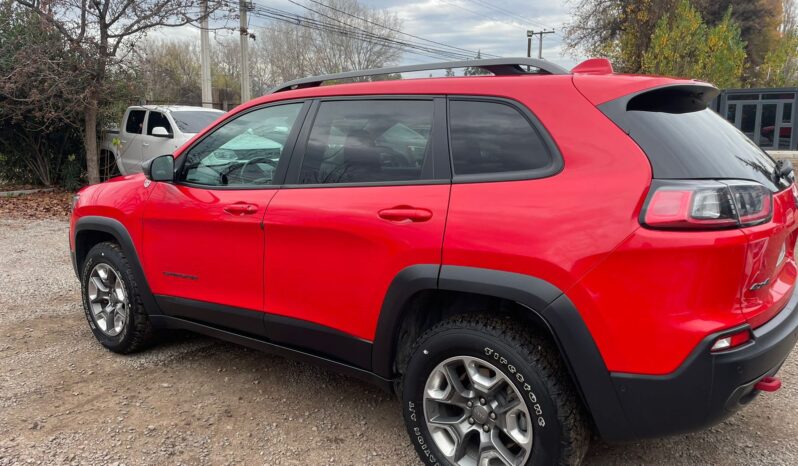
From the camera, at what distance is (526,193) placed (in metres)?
2.21

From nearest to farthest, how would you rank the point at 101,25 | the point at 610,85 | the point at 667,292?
the point at 667,292 → the point at 610,85 → the point at 101,25

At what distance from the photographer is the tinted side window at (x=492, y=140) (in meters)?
2.30

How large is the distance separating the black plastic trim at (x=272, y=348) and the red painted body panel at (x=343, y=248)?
0.69 ft

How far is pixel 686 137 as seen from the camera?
2133 mm

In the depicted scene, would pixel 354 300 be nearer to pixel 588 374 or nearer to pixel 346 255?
pixel 346 255

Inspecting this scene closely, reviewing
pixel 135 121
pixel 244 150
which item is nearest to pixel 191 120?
pixel 135 121

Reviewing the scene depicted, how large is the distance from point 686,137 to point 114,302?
3.56 m

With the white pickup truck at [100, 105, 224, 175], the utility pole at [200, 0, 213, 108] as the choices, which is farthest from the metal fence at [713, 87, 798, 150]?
the white pickup truck at [100, 105, 224, 175]

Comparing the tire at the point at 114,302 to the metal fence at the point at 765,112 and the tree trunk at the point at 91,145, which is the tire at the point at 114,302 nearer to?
the tree trunk at the point at 91,145

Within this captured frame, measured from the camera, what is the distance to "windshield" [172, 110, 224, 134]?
442 inches

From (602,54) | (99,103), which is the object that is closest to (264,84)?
(602,54)

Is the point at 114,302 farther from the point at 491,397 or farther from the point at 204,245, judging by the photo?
the point at 491,397

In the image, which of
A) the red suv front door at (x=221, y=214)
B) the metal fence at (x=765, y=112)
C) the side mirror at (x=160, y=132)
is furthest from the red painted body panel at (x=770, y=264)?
the metal fence at (x=765, y=112)

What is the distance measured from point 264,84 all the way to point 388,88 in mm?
49912
